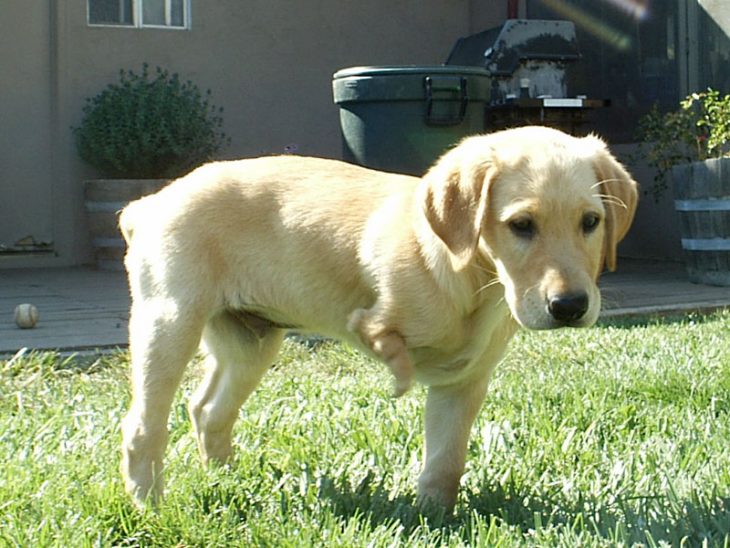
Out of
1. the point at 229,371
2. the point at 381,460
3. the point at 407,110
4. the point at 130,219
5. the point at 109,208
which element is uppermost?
the point at 407,110

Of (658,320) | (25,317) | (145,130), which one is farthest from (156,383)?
(145,130)

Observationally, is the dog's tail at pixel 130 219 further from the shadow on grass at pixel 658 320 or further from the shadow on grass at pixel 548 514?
the shadow on grass at pixel 658 320

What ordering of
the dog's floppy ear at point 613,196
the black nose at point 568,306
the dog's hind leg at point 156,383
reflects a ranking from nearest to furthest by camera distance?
1. the black nose at point 568,306
2. the dog's floppy ear at point 613,196
3. the dog's hind leg at point 156,383

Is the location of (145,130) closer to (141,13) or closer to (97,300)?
(141,13)

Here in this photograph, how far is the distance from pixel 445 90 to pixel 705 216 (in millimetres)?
2214

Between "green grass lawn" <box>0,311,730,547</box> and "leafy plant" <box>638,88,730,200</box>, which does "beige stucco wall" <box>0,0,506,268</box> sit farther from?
"green grass lawn" <box>0,311,730,547</box>

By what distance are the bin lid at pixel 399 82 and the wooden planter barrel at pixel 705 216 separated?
5.86ft

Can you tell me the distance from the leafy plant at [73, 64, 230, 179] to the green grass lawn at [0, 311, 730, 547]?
4.16 meters

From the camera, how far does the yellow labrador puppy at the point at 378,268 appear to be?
2994mm

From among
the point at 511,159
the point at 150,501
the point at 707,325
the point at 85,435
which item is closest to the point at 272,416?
the point at 85,435

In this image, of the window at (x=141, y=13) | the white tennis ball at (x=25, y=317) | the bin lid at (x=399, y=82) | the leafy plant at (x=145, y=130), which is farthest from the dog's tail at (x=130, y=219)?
the window at (x=141, y=13)

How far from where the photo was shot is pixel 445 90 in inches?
297

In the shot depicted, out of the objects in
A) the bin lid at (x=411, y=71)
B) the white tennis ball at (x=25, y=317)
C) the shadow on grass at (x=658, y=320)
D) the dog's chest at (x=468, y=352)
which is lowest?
the shadow on grass at (x=658, y=320)

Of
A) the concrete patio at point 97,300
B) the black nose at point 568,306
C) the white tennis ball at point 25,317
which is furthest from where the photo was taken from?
the white tennis ball at point 25,317
